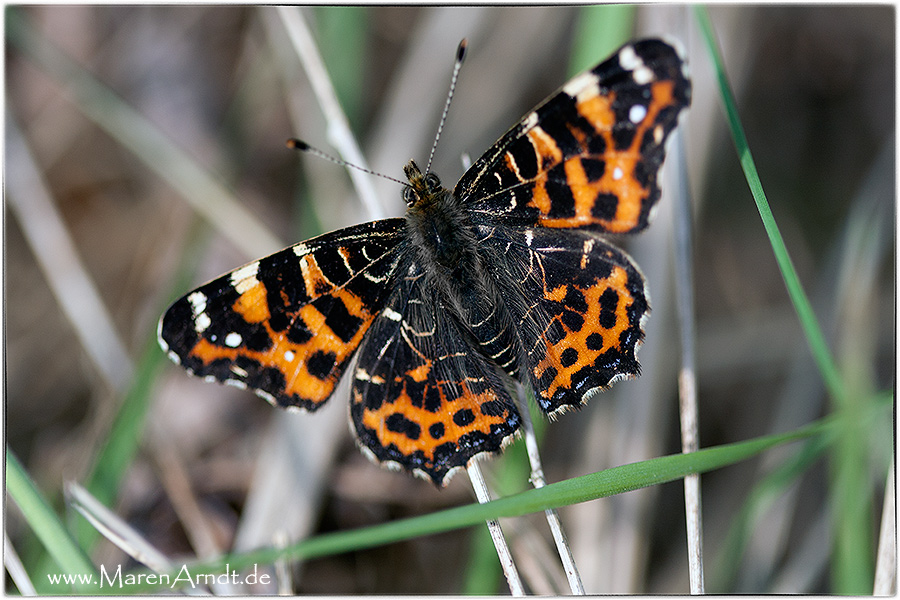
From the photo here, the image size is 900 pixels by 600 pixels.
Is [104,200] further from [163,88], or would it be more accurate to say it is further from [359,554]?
[359,554]

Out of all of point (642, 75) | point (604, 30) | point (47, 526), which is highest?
point (604, 30)

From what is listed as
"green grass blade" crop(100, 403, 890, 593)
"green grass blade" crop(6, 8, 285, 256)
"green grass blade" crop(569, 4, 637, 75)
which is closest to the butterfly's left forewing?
"green grass blade" crop(569, 4, 637, 75)

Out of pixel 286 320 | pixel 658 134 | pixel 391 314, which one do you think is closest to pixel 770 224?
pixel 658 134

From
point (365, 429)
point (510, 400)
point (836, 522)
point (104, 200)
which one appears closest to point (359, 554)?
point (365, 429)

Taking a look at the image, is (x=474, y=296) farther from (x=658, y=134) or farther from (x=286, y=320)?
(x=658, y=134)

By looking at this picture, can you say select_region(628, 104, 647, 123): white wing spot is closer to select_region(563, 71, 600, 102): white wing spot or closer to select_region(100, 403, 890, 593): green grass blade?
select_region(563, 71, 600, 102): white wing spot

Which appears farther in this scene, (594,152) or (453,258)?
(453,258)
